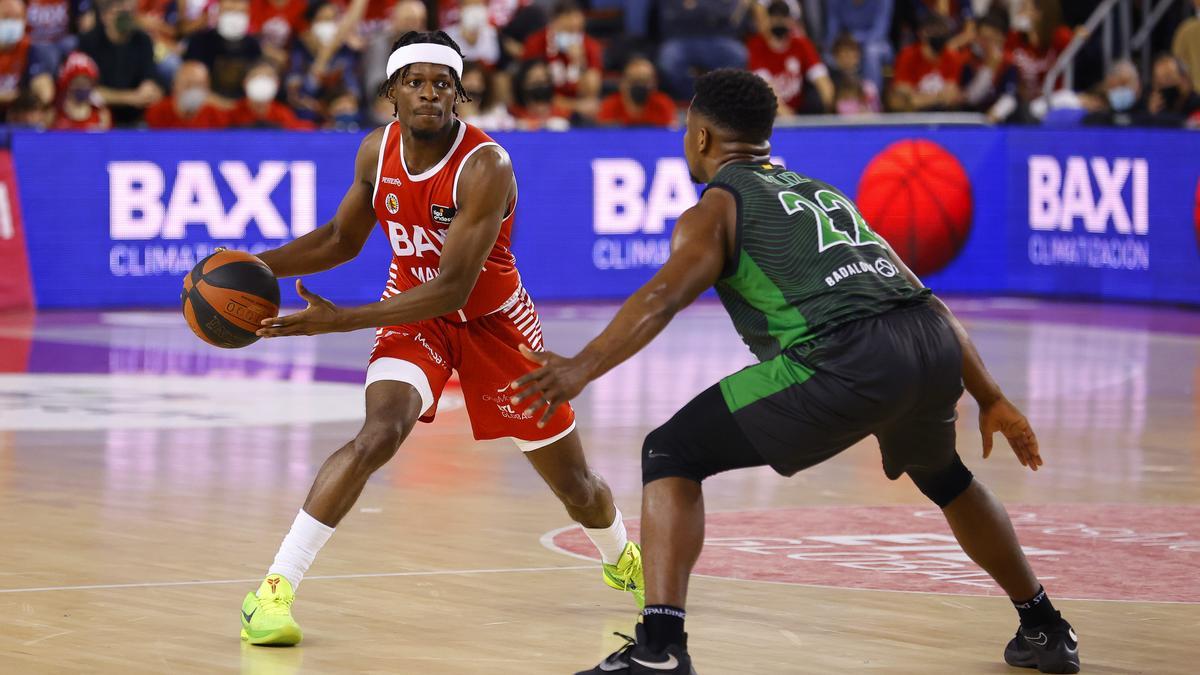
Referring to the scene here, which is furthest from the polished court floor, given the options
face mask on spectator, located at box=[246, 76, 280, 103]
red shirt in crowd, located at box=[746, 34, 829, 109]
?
red shirt in crowd, located at box=[746, 34, 829, 109]

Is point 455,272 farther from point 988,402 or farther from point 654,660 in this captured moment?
point 988,402

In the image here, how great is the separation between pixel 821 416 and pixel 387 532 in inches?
132

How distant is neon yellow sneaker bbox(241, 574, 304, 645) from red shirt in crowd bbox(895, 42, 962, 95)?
16.9 metres

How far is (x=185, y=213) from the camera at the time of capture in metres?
18.5

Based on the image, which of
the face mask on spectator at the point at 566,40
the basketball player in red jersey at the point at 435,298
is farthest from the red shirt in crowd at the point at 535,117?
the basketball player in red jersey at the point at 435,298

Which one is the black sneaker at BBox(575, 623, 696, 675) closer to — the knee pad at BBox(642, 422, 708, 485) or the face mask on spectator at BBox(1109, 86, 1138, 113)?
the knee pad at BBox(642, 422, 708, 485)

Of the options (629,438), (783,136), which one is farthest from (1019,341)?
(629,438)

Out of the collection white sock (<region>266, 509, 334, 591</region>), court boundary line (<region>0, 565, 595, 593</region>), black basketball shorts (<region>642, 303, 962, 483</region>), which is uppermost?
black basketball shorts (<region>642, 303, 962, 483</region>)

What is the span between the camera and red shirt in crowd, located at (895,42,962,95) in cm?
2297

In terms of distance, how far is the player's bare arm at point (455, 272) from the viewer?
22.2ft

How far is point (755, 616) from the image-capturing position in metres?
7.37

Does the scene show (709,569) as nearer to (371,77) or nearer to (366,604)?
(366,604)

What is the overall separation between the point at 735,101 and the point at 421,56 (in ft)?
4.97

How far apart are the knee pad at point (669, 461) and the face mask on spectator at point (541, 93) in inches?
564
